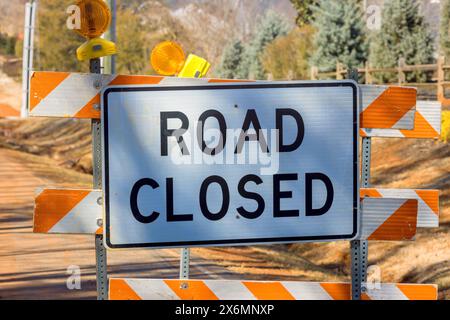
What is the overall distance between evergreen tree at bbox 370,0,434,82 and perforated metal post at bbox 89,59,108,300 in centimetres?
4035

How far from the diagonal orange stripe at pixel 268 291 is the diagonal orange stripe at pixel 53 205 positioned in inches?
40.2

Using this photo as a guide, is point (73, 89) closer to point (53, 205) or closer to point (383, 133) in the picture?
point (53, 205)

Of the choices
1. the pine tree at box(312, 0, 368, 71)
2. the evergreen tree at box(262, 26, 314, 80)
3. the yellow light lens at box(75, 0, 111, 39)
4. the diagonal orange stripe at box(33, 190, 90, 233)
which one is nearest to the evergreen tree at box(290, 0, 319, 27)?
the evergreen tree at box(262, 26, 314, 80)

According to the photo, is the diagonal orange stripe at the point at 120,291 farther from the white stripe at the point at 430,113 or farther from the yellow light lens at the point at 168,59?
the white stripe at the point at 430,113

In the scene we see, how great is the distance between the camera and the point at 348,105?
4.87 meters

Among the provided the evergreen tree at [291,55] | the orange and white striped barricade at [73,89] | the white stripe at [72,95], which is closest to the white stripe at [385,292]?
the orange and white striped barricade at [73,89]

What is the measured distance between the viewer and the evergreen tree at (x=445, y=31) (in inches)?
1859

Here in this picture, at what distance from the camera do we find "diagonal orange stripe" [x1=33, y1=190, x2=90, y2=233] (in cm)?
488

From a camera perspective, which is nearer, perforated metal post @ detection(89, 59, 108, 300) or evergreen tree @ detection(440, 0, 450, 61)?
perforated metal post @ detection(89, 59, 108, 300)

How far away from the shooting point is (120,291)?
5211 millimetres

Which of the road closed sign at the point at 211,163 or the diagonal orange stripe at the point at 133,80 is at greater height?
the diagonal orange stripe at the point at 133,80

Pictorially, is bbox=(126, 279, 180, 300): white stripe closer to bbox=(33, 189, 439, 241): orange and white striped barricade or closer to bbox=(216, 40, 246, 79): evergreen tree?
bbox=(33, 189, 439, 241): orange and white striped barricade

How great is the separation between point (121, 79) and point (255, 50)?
187 ft
